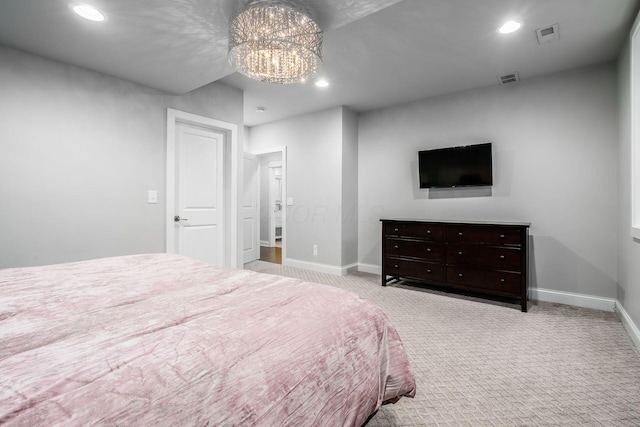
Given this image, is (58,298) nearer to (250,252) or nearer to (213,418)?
(213,418)

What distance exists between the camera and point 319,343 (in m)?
0.92

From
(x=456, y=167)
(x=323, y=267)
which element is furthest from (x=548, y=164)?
(x=323, y=267)

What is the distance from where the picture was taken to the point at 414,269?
3621mm

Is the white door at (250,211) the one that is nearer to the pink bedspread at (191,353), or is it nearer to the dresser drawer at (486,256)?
the dresser drawer at (486,256)

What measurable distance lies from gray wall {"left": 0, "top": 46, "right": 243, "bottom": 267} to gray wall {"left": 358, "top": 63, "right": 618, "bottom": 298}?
3.23 meters

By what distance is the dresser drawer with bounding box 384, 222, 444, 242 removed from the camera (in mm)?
3428

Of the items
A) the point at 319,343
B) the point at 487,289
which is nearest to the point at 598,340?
the point at 487,289

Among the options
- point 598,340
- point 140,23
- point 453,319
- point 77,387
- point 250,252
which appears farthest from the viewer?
point 250,252

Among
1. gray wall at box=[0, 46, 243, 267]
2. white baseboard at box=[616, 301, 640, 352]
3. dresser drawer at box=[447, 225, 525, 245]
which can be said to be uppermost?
gray wall at box=[0, 46, 243, 267]

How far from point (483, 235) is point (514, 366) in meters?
1.49

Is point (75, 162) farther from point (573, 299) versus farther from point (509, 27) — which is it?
point (573, 299)

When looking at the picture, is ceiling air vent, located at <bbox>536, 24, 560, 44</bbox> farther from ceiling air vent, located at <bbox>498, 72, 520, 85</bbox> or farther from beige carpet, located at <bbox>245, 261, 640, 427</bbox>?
beige carpet, located at <bbox>245, 261, 640, 427</bbox>

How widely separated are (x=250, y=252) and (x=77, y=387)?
5.12 metres

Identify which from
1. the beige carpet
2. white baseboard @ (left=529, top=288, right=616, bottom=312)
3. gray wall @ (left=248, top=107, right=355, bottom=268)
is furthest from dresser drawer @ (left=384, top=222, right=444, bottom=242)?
white baseboard @ (left=529, top=288, right=616, bottom=312)
